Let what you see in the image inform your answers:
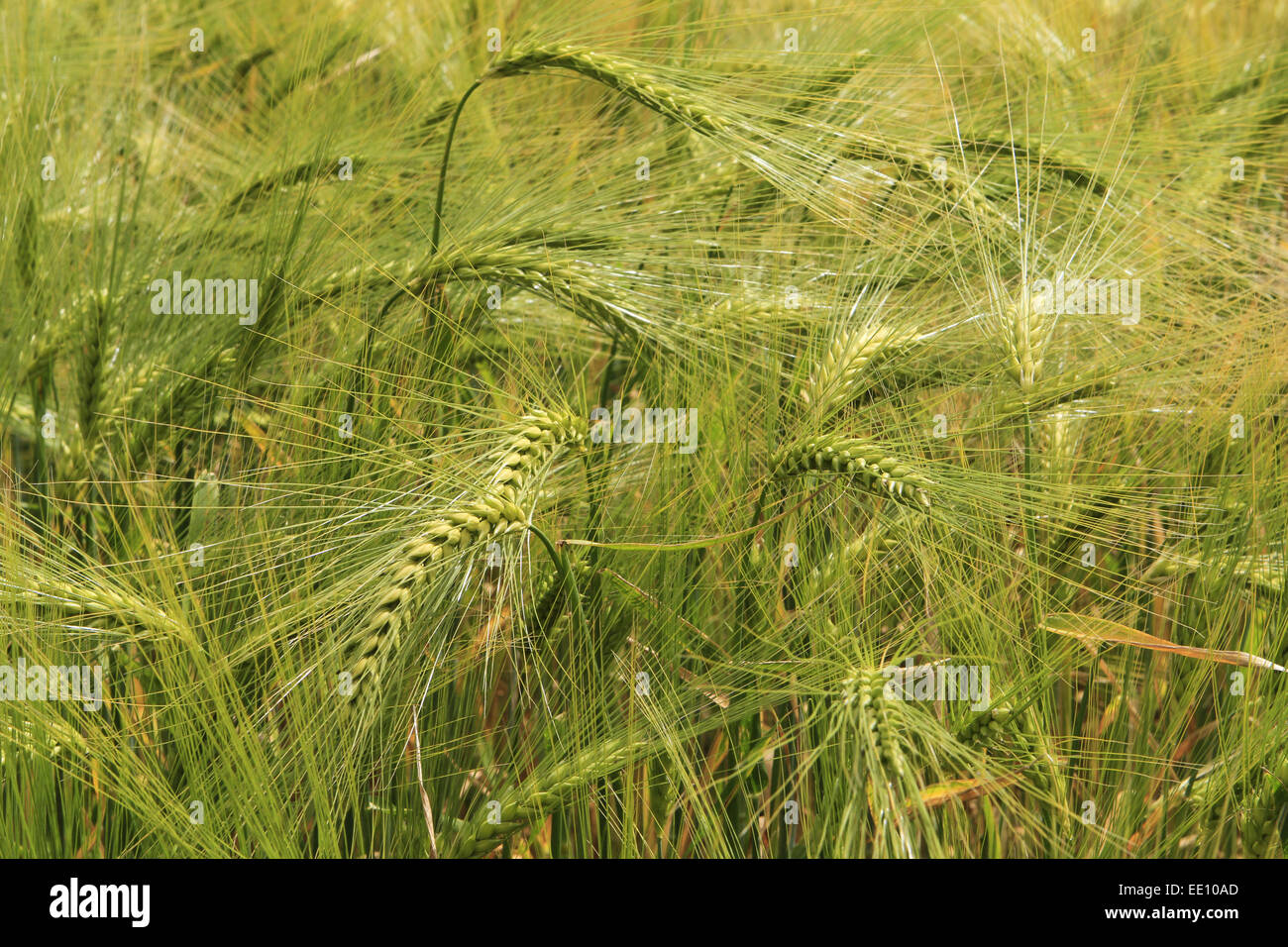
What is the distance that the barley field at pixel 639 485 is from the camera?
4.27 ft

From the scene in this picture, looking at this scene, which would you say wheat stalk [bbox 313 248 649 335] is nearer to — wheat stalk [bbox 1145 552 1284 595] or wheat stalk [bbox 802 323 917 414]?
wheat stalk [bbox 802 323 917 414]

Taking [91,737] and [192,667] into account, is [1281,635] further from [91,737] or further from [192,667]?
[91,737]

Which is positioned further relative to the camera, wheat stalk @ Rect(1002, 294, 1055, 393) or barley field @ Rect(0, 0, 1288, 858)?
wheat stalk @ Rect(1002, 294, 1055, 393)

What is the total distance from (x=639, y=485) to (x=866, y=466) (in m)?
0.36

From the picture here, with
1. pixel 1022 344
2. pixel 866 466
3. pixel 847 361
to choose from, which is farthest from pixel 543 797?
pixel 1022 344

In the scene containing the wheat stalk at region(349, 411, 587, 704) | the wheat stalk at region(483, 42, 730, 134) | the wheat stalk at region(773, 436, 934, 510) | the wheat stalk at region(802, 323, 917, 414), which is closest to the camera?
the wheat stalk at region(349, 411, 587, 704)

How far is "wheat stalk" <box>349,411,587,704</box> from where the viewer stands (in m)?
1.17

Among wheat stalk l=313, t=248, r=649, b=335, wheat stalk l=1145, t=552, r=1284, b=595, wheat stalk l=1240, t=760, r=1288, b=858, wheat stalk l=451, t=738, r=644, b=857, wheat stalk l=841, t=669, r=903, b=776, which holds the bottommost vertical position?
wheat stalk l=1240, t=760, r=1288, b=858

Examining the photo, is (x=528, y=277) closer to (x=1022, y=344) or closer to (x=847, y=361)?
(x=847, y=361)

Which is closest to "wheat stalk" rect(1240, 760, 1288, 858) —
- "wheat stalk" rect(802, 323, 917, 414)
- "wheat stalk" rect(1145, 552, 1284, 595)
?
"wheat stalk" rect(1145, 552, 1284, 595)

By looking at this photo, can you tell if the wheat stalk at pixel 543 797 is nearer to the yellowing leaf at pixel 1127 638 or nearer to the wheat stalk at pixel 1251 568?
the yellowing leaf at pixel 1127 638

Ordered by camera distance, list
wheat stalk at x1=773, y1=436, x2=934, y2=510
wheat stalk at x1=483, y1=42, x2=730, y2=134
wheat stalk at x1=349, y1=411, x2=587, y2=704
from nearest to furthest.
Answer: wheat stalk at x1=349, y1=411, x2=587, y2=704 → wheat stalk at x1=773, y1=436, x2=934, y2=510 → wheat stalk at x1=483, y1=42, x2=730, y2=134

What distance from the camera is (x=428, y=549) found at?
46.5 inches

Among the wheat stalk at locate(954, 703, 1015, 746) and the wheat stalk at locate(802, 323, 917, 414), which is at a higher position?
the wheat stalk at locate(802, 323, 917, 414)
